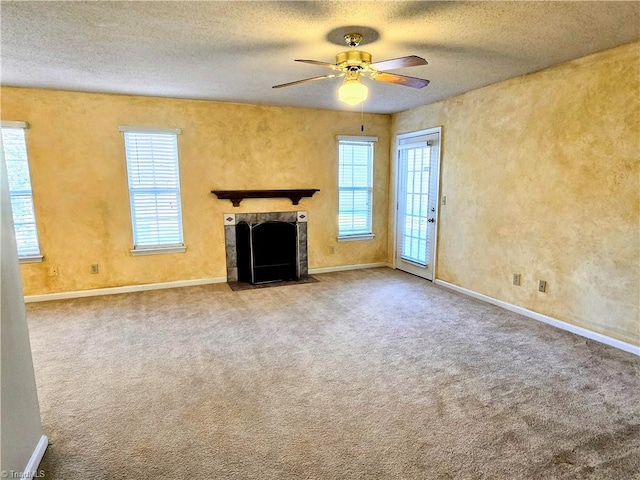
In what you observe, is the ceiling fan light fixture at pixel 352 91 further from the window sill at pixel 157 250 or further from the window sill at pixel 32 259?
the window sill at pixel 32 259

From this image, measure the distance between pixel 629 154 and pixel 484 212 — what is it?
1502mm

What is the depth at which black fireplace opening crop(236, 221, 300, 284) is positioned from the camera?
16.9 feet

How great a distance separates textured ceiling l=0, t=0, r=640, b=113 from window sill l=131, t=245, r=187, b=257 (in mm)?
1997

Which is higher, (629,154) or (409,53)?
(409,53)

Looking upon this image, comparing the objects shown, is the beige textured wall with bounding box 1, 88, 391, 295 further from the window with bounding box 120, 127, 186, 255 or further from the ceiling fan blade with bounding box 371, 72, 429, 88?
the ceiling fan blade with bounding box 371, 72, 429, 88

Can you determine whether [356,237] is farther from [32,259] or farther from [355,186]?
[32,259]

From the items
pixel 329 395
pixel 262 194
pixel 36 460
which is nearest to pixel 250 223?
pixel 262 194

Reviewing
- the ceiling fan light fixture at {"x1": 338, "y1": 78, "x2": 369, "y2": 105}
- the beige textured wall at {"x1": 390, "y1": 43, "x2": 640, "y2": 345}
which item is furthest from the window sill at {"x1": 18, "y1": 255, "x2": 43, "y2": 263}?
the beige textured wall at {"x1": 390, "y1": 43, "x2": 640, "y2": 345}

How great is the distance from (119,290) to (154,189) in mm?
1391

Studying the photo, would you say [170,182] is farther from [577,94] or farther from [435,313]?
[577,94]

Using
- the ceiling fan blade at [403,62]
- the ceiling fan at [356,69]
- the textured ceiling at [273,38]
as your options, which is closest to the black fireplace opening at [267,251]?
the textured ceiling at [273,38]

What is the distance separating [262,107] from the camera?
16.6 ft

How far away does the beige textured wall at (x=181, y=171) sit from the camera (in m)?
4.25

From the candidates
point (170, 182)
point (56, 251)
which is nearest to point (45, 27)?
point (170, 182)
